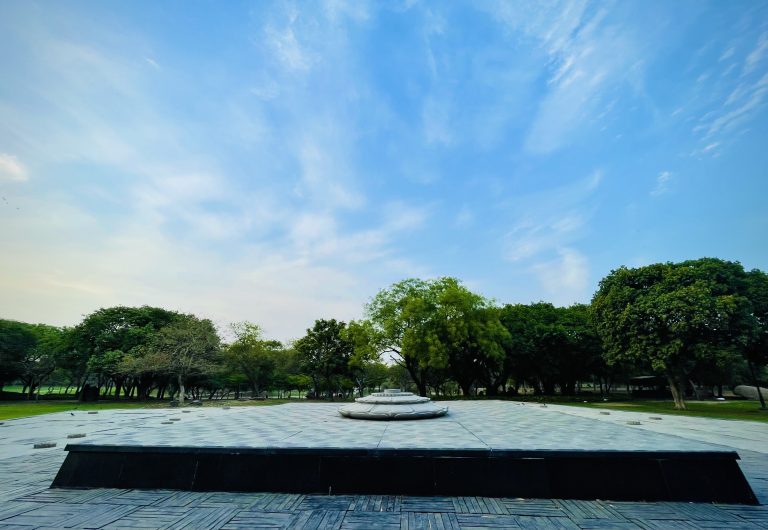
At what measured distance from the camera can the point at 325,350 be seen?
128 ft

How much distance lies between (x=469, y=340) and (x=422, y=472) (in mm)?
28708

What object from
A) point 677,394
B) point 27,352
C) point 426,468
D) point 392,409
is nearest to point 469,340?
point 677,394

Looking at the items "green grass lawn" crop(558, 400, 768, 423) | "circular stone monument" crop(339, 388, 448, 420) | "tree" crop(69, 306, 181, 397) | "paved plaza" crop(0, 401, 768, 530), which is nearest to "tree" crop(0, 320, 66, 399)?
"tree" crop(69, 306, 181, 397)

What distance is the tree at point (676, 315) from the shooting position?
70.5 ft

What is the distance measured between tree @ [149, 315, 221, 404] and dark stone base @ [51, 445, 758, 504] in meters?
27.3

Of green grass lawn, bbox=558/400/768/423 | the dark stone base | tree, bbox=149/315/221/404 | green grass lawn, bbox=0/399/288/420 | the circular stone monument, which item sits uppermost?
tree, bbox=149/315/221/404

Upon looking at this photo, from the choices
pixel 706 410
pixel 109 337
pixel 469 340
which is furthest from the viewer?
pixel 109 337

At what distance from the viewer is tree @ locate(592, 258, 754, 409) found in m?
21.5

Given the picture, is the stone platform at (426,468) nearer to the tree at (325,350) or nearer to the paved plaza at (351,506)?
the paved plaza at (351,506)

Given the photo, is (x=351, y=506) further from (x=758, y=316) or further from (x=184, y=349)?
(x=758, y=316)

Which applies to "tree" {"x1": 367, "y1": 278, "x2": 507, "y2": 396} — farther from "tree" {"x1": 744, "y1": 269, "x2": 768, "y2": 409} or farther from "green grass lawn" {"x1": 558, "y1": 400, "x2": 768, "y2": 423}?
"tree" {"x1": 744, "y1": 269, "x2": 768, "y2": 409}

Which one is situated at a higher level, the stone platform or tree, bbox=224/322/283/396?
tree, bbox=224/322/283/396

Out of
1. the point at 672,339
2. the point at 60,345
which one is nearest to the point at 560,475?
the point at 672,339

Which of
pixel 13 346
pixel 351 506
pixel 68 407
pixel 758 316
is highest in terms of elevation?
pixel 758 316
